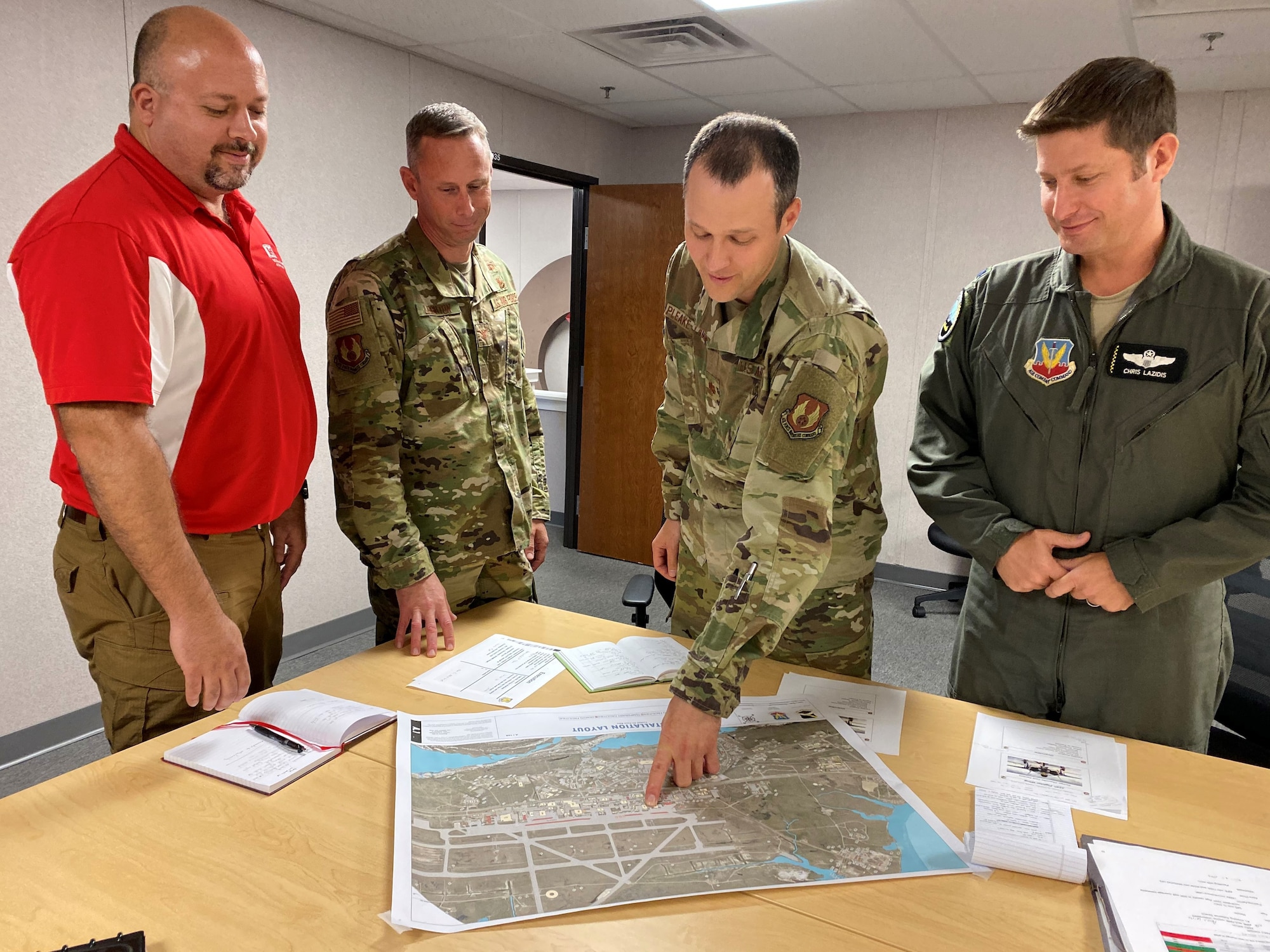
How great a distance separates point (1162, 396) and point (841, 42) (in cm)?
267

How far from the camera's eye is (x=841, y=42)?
348 centimetres

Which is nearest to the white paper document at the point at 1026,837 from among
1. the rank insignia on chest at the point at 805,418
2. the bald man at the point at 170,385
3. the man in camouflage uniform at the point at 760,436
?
the man in camouflage uniform at the point at 760,436

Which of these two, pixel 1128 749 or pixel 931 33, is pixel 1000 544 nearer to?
pixel 1128 749

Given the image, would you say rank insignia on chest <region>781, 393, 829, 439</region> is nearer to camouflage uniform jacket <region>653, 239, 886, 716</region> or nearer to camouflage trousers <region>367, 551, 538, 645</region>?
camouflage uniform jacket <region>653, 239, 886, 716</region>

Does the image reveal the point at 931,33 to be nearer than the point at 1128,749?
No

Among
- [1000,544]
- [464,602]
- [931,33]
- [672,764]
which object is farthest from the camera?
[931,33]

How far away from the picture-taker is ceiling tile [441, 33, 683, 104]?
368cm

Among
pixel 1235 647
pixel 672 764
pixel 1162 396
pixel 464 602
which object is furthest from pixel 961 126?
pixel 672 764

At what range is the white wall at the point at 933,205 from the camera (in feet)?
13.5

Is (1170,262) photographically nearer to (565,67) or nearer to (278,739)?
(278,739)

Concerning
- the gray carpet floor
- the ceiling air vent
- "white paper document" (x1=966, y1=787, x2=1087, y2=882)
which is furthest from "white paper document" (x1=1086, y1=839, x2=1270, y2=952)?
the ceiling air vent

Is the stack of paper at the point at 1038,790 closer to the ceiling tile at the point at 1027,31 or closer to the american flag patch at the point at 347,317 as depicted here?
the american flag patch at the point at 347,317

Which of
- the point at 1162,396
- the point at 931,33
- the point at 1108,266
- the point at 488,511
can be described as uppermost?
the point at 931,33

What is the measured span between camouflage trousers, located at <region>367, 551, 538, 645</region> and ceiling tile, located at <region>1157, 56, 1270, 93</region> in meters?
3.44
